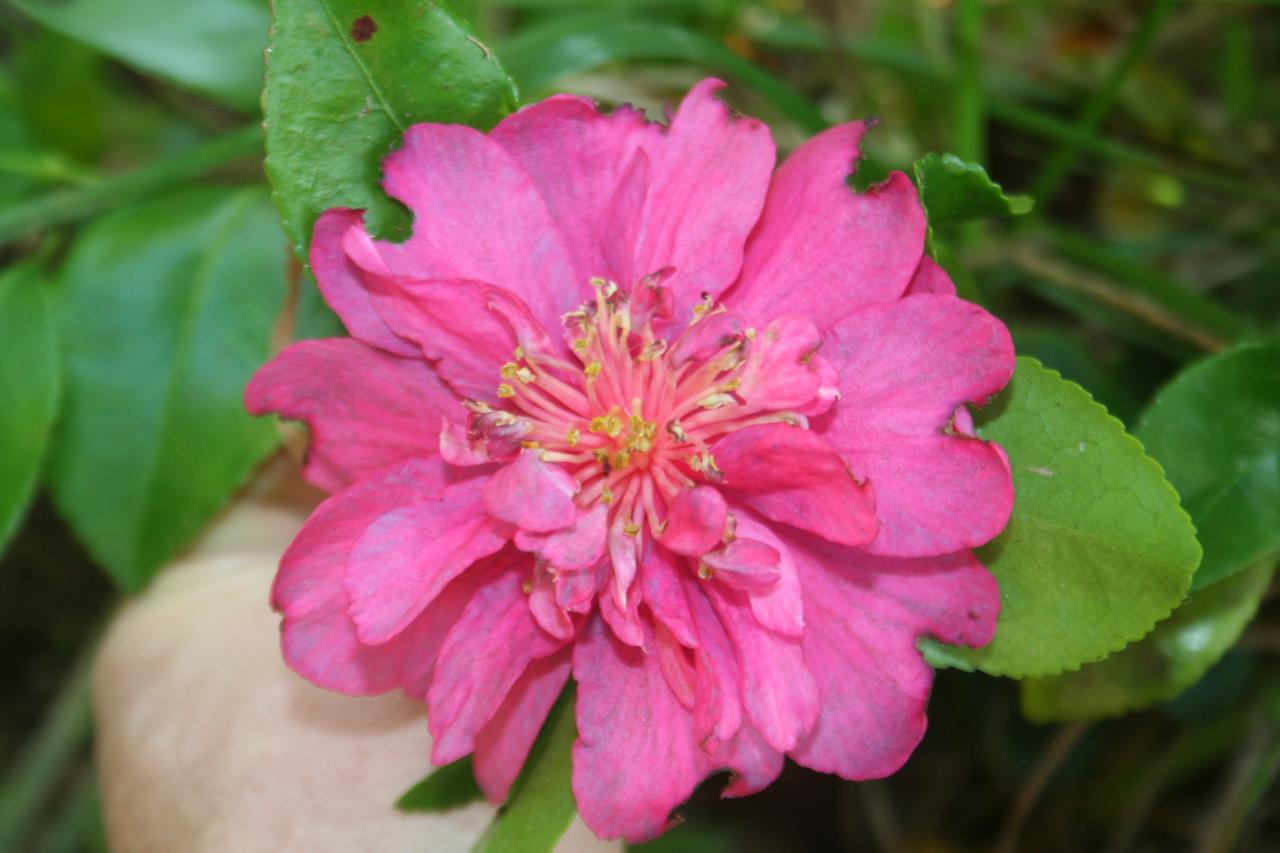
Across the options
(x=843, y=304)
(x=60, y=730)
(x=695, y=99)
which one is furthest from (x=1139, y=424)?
(x=60, y=730)

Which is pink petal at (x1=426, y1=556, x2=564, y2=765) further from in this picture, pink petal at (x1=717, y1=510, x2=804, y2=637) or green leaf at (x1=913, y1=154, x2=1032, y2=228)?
green leaf at (x1=913, y1=154, x2=1032, y2=228)

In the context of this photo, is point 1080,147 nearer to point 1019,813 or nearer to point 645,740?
point 1019,813

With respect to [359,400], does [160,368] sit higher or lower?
lower

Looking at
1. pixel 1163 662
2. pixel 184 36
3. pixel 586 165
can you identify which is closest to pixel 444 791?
pixel 586 165

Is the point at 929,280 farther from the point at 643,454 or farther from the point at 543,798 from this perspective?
the point at 543,798

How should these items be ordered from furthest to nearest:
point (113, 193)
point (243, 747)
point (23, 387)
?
point (113, 193)
point (23, 387)
point (243, 747)

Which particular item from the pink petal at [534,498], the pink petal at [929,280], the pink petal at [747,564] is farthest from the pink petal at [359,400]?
the pink petal at [929,280]

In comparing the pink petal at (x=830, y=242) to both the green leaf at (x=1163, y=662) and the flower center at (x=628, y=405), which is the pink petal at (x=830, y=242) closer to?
the flower center at (x=628, y=405)

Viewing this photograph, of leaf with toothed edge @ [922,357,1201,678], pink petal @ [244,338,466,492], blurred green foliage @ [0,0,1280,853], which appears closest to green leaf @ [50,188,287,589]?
blurred green foliage @ [0,0,1280,853]
